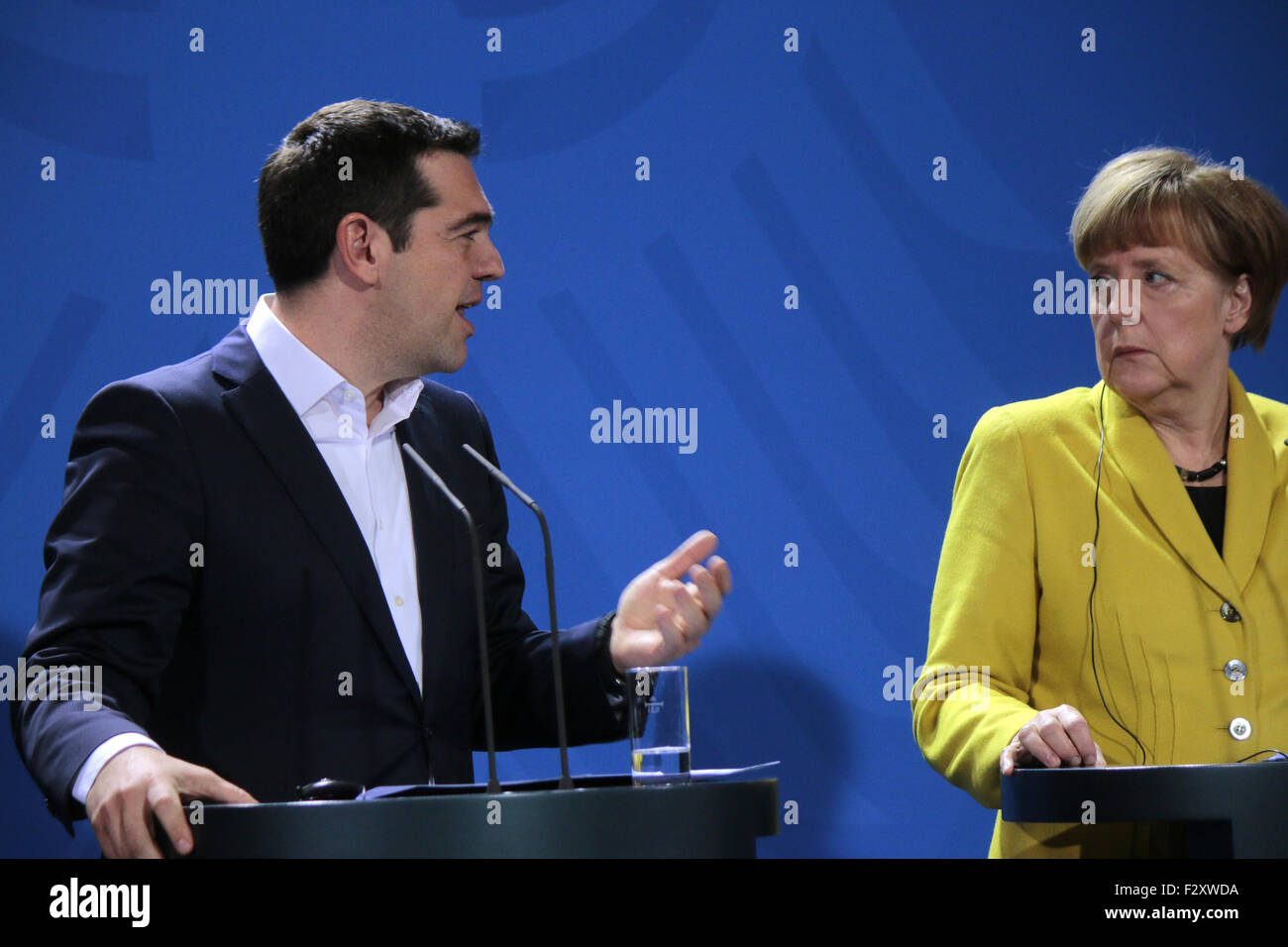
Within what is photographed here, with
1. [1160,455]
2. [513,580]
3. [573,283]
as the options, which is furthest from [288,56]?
[1160,455]

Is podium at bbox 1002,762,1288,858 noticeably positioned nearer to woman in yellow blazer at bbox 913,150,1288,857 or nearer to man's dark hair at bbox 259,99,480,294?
woman in yellow blazer at bbox 913,150,1288,857

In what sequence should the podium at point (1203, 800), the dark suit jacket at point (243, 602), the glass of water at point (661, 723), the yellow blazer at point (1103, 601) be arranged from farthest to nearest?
the yellow blazer at point (1103, 601), the dark suit jacket at point (243, 602), the glass of water at point (661, 723), the podium at point (1203, 800)

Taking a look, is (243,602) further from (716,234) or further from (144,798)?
(716,234)

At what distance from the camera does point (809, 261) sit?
3.29m

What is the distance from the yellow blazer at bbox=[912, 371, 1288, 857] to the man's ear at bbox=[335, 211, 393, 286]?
1020 millimetres

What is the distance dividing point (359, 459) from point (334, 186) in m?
0.47

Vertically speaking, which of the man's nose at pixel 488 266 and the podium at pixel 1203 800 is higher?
the man's nose at pixel 488 266

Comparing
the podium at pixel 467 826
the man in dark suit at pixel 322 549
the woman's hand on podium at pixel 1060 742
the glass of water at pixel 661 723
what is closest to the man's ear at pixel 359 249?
the man in dark suit at pixel 322 549

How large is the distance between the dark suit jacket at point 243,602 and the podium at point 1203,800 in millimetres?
677

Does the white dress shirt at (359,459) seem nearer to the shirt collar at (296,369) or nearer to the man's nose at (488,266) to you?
the shirt collar at (296,369)

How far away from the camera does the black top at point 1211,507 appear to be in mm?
2133

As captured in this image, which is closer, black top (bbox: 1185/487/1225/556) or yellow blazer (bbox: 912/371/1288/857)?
yellow blazer (bbox: 912/371/1288/857)

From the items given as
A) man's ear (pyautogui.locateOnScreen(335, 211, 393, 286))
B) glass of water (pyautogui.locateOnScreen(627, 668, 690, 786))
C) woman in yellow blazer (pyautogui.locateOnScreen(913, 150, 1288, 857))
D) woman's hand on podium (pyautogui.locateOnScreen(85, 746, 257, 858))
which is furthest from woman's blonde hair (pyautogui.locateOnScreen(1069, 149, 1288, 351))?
woman's hand on podium (pyautogui.locateOnScreen(85, 746, 257, 858))

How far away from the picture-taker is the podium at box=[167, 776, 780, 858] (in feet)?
4.10
